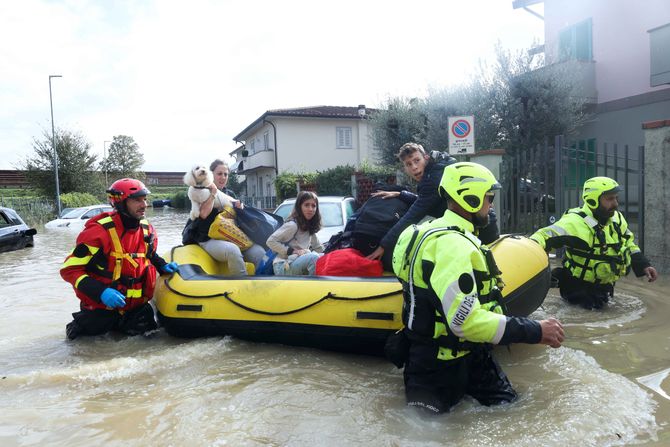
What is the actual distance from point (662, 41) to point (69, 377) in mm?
12313

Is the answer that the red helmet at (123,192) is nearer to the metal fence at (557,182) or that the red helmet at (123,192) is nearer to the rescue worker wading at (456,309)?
the rescue worker wading at (456,309)

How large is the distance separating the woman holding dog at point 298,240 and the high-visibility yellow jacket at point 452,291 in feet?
7.53

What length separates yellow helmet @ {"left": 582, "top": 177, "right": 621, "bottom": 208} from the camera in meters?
4.76

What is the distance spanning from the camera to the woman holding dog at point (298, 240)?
5.14 metres

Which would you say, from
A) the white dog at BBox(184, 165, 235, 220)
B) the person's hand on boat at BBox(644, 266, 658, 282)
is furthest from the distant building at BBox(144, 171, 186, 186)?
the person's hand on boat at BBox(644, 266, 658, 282)

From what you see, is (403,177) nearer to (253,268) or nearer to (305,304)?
(253,268)

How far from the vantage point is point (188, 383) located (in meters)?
3.67

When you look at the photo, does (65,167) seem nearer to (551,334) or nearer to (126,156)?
(126,156)

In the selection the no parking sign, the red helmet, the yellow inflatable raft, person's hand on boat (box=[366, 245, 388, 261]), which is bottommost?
the yellow inflatable raft

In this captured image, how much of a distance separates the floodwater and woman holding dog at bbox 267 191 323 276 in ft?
3.28

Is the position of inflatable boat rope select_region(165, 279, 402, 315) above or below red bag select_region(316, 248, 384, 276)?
below

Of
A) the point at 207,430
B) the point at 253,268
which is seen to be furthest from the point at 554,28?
the point at 207,430

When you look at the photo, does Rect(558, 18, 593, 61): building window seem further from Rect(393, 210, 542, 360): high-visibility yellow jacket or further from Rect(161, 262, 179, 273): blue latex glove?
Rect(393, 210, 542, 360): high-visibility yellow jacket

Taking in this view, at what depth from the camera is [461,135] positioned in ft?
24.4
